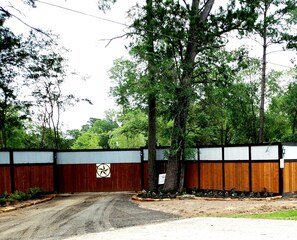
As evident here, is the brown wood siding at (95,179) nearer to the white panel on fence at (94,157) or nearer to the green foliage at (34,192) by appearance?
the white panel on fence at (94,157)

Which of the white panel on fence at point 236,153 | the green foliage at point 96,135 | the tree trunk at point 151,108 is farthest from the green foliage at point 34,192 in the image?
the green foliage at point 96,135

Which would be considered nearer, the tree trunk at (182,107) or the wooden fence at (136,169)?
the wooden fence at (136,169)

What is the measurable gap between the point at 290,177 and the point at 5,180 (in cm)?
1126

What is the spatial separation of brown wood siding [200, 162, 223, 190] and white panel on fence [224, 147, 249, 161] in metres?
0.57

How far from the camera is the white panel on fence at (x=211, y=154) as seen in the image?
16203 mm

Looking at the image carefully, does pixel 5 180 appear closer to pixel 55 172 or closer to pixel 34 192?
pixel 34 192

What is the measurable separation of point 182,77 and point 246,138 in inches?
428

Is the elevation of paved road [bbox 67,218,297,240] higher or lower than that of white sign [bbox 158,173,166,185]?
higher

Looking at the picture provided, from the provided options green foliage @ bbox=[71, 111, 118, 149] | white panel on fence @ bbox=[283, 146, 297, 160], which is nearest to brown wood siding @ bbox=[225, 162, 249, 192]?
white panel on fence @ bbox=[283, 146, 297, 160]

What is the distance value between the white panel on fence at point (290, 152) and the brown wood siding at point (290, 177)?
0.85 feet

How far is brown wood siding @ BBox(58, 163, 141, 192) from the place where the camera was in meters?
19.1

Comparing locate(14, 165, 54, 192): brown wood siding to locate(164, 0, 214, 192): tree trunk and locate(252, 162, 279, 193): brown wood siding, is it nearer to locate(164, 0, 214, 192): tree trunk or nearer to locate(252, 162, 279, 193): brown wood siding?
locate(164, 0, 214, 192): tree trunk

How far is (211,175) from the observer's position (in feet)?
54.0

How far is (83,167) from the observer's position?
63.0 ft
